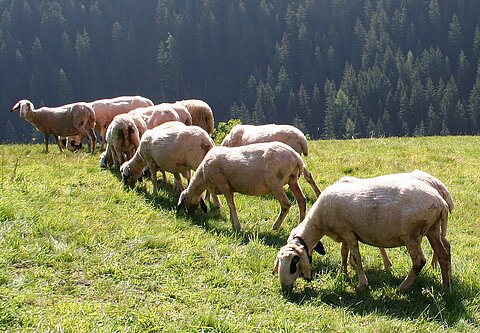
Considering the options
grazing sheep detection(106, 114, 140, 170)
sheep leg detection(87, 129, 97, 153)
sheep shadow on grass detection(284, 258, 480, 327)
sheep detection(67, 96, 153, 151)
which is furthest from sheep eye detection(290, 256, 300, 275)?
sheep detection(67, 96, 153, 151)

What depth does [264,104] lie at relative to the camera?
103062mm

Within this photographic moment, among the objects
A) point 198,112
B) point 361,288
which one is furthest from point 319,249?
point 198,112

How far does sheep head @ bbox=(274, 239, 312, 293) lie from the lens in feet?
21.6

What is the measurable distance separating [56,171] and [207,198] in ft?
10.5

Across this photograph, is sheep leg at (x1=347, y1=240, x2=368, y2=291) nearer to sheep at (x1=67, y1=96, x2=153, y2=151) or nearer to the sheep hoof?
the sheep hoof

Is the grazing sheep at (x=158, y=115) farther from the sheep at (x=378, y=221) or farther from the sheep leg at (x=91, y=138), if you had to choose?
the sheep at (x=378, y=221)

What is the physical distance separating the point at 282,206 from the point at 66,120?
1079 centimetres

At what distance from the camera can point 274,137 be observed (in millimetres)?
11523

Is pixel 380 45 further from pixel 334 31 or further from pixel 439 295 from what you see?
pixel 439 295

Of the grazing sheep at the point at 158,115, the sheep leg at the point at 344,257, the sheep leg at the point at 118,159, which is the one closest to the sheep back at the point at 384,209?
the sheep leg at the point at 344,257

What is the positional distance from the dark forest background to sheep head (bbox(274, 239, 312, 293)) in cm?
8475

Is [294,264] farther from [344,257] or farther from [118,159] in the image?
[118,159]

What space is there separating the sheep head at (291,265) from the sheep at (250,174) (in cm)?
188

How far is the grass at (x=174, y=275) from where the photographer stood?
17.9 feet
